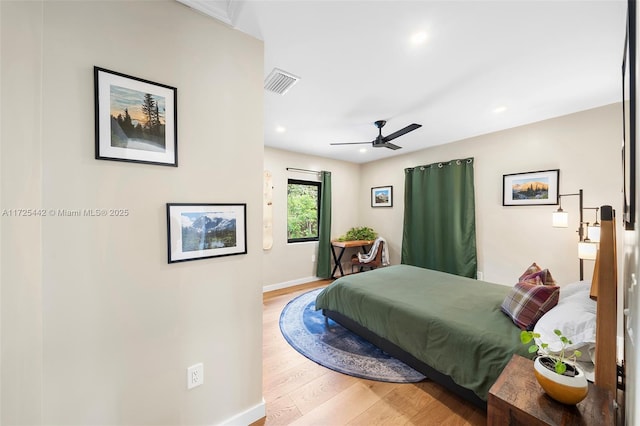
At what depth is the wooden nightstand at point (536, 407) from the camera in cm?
95

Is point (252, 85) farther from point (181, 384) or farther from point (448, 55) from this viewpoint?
point (181, 384)

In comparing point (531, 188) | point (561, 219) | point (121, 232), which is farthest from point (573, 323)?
point (121, 232)

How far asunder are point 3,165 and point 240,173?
0.91 meters

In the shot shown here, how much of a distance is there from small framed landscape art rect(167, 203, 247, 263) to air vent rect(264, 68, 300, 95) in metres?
1.20

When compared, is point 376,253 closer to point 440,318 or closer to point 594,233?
point 440,318

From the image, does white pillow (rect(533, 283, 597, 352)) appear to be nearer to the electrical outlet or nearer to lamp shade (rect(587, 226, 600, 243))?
lamp shade (rect(587, 226, 600, 243))

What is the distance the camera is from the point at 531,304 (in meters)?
1.71

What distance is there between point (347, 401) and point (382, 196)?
3868 mm

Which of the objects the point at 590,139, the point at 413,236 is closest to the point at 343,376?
the point at 413,236

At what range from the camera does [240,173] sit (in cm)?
150

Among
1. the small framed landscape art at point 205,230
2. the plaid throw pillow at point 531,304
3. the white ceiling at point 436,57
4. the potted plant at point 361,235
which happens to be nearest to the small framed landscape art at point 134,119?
the small framed landscape art at point 205,230

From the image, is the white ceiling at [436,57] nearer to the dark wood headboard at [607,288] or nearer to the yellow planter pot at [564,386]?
the dark wood headboard at [607,288]

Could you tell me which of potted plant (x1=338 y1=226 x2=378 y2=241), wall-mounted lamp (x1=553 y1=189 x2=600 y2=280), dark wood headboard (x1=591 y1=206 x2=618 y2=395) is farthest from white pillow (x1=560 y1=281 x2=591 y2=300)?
potted plant (x1=338 y1=226 x2=378 y2=241)

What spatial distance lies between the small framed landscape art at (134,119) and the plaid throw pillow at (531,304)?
7.96 ft
